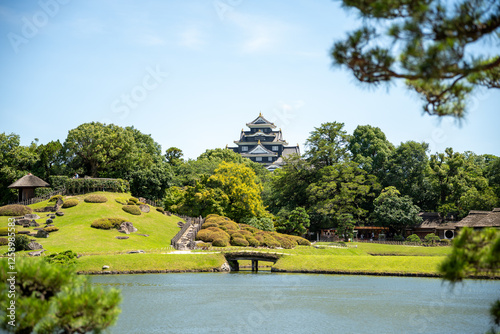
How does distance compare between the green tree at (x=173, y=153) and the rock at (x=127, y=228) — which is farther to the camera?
the green tree at (x=173, y=153)

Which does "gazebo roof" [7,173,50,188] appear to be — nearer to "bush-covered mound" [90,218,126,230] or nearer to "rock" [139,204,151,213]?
"rock" [139,204,151,213]

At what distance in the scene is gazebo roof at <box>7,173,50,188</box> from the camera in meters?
56.6

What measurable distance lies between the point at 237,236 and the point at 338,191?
1971 cm

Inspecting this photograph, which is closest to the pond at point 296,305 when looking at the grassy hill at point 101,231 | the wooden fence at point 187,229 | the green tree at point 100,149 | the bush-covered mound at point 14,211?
the wooden fence at point 187,229

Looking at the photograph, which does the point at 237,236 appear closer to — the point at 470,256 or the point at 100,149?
the point at 100,149

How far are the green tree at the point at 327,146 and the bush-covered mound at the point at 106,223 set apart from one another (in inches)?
1084

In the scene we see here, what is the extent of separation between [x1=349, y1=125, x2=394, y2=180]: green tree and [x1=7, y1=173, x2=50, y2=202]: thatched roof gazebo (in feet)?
137

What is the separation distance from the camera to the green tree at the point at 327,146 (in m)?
64.8

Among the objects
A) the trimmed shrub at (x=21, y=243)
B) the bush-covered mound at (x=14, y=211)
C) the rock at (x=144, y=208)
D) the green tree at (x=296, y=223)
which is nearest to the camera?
the trimmed shrub at (x=21, y=243)

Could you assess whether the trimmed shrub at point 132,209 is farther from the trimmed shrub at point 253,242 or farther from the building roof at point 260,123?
the building roof at point 260,123

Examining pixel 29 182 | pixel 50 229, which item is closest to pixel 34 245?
pixel 50 229

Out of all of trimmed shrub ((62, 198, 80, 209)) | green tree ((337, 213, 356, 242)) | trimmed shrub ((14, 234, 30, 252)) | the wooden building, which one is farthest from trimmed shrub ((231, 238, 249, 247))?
the wooden building

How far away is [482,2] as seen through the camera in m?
9.14

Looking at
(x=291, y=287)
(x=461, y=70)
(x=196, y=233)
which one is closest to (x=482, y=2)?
(x=461, y=70)
